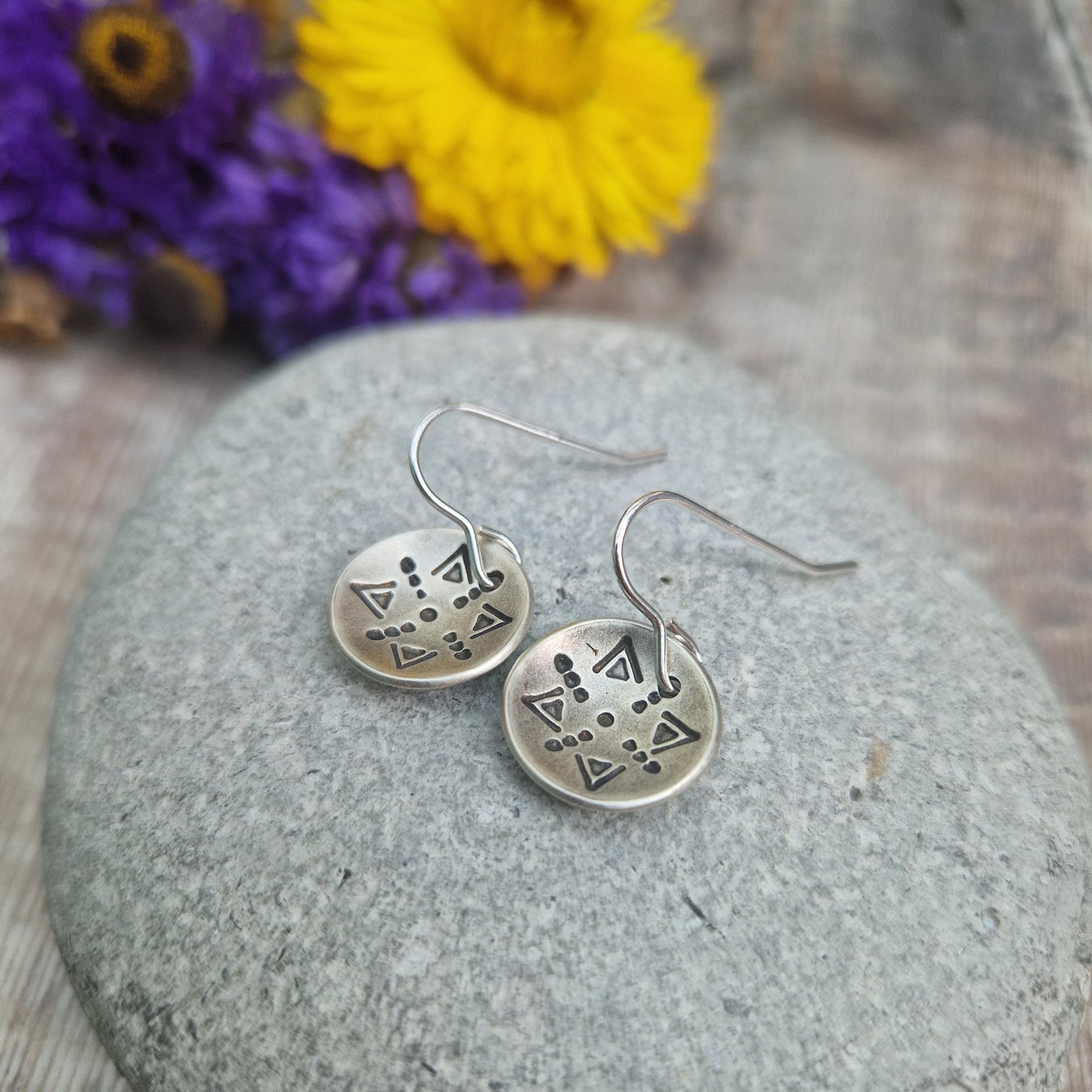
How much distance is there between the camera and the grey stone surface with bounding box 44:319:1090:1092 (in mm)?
665

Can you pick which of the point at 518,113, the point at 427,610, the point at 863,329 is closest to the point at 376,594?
the point at 427,610

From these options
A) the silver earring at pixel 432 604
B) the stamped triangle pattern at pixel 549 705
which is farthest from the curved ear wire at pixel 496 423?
the stamped triangle pattern at pixel 549 705

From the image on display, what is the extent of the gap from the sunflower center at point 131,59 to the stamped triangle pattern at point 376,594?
55 centimetres

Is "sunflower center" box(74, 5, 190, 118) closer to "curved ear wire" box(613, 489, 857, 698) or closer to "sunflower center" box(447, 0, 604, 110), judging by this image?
"sunflower center" box(447, 0, 604, 110)

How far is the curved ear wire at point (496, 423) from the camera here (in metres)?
0.84

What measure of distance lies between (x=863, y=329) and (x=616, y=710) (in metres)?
0.86

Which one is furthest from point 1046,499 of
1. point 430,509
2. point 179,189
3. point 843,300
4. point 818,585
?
point 179,189

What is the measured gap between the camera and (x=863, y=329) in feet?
4.70

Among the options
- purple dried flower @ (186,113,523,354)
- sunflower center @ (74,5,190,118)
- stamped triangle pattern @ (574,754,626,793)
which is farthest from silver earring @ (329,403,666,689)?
sunflower center @ (74,5,190,118)

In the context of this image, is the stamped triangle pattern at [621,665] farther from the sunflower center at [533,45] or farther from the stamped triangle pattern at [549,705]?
the sunflower center at [533,45]

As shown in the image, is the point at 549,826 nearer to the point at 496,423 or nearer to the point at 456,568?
the point at 456,568

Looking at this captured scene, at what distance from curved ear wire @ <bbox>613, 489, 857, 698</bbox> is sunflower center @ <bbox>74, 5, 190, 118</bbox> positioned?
2.08 ft

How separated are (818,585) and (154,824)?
54 centimetres

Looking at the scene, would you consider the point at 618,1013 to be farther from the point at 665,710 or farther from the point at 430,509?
the point at 430,509
